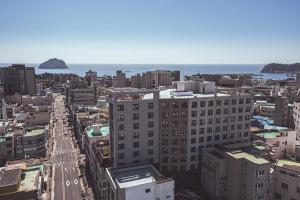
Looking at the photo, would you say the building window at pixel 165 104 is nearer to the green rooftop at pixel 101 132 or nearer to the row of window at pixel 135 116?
the row of window at pixel 135 116

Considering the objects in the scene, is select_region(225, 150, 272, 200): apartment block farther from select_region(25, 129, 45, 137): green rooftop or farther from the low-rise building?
select_region(25, 129, 45, 137): green rooftop

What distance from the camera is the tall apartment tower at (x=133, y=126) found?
59906mm

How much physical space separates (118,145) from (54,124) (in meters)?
108

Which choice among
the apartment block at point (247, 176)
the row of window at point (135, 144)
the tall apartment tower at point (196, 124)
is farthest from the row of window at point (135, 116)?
the apartment block at point (247, 176)

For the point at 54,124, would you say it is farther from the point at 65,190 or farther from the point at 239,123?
the point at 239,123

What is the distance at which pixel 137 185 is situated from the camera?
50469 millimetres

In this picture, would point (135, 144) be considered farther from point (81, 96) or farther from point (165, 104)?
point (81, 96)

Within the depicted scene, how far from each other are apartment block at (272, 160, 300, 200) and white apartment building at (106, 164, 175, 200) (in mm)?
25526

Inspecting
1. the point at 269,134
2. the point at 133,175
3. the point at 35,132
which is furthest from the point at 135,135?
the point at 35,132

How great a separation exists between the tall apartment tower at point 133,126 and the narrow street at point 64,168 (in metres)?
23.4

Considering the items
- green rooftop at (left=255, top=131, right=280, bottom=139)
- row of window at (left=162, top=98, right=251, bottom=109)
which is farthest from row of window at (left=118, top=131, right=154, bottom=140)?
green rooftop at (left=255, top=131, right=280, bottom=139)

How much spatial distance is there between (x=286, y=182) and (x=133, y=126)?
35236 mm

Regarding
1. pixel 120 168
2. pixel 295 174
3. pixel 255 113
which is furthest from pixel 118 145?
pixel 255 113

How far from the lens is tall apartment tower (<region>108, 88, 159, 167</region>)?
59.9 m
